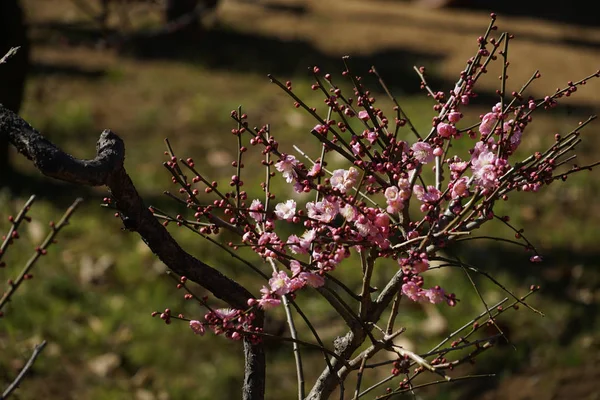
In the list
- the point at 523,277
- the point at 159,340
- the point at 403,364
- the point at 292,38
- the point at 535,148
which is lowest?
the point at 403,364

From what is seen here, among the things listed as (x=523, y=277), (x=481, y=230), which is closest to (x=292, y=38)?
(x=481, y=230)

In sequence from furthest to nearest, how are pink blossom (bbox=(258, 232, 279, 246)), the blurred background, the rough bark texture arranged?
the blurred background
pink blossom (bbox=(258, 232, 279, 246))
the rough bark texture

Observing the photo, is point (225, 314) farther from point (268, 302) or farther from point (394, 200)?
point (394, 200)

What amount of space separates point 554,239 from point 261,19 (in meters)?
4.62

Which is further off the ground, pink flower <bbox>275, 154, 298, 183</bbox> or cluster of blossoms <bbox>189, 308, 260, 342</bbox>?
pink flower <bbox>275, 154, 298, 183</bbox>

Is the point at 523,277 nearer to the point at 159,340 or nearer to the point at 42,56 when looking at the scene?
the point at 159,340

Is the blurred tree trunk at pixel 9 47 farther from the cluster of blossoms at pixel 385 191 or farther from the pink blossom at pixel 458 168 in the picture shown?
the pink blossom at pixel 458 168

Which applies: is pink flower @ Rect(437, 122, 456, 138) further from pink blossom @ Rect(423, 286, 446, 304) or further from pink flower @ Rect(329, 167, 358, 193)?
pink blossom @ Rect(423, 286, 446, 304)

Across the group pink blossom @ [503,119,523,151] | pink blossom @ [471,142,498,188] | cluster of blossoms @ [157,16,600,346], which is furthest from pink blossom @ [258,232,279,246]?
pink blossom @ [503,119,523,151]

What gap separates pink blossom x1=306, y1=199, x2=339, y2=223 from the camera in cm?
167

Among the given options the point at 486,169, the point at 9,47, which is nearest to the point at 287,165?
the point at 486,169

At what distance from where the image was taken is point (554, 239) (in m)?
4.57

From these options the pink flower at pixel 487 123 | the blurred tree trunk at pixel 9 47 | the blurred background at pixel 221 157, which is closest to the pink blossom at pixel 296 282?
the pink flower at pixel 487 123

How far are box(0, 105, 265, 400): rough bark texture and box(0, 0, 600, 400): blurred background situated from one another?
5.10 feet
